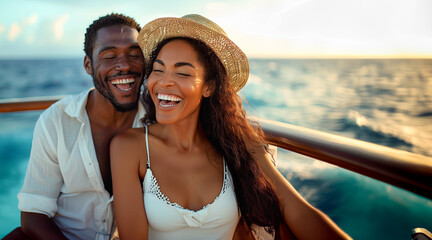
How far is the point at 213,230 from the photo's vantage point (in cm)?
168

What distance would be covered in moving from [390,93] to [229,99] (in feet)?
63.7

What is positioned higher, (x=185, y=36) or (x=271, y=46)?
(x=271, y=46)

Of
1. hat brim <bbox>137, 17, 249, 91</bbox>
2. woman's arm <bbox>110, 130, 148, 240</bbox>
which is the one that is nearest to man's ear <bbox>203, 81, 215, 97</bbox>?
hat brim <bbox>137, 17, 249, 91</bbox>

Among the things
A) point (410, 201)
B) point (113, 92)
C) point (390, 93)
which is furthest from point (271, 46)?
point (113, 92)

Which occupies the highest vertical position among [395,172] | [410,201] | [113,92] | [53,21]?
[53,21]

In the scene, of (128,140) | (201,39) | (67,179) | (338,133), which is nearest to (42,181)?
(67,179)

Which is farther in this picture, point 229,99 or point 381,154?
point 229,99

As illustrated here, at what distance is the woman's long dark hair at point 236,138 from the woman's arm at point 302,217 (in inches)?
1.6

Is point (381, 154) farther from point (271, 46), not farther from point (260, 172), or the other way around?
point (271, 46)

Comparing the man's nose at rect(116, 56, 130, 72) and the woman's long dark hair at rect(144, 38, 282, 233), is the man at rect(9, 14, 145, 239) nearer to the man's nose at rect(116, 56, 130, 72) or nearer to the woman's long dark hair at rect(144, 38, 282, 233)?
the man's nose at rect(116, 56, 130, 72)

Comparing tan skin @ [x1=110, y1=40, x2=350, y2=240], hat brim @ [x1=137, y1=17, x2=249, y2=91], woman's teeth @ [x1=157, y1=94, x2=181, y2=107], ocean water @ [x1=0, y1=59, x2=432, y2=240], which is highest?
hat brim @ [x1=137, y1=17, x2=249, y2=91]

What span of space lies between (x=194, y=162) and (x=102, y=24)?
3.83ft

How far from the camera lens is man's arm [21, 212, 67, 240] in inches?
69.2

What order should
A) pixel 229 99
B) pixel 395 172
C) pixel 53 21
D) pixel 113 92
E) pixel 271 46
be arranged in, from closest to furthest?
pixel 395 172
pixel 229 99
pixel 113 92
pixel 53 21
pixel 271 46
